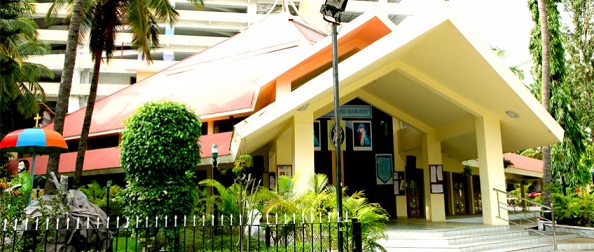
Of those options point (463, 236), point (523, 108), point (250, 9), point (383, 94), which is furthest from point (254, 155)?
point (250, 9)

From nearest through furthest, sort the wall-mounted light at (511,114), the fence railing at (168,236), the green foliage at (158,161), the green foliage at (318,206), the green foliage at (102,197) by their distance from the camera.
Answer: the fence railing at (168,236) → the green foliage at (318,206) → the green foliage at (158,161) → the wall-mounted light at (511,114) → the green foliage at (102,197)

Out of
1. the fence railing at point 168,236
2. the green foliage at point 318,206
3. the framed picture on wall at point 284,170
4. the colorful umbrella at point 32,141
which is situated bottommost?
the fence railing at point 168,236

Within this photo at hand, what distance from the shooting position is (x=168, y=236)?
9.19 m

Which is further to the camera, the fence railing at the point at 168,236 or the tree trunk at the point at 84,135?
the tree trunk at the point at 84,135

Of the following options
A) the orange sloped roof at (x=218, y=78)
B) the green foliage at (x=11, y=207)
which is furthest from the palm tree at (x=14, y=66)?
the green foliage at (x=11, y=207)

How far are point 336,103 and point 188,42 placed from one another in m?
40.7

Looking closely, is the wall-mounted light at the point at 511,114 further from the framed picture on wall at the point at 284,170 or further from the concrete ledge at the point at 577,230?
the framed picture on wall at the point at 284,170

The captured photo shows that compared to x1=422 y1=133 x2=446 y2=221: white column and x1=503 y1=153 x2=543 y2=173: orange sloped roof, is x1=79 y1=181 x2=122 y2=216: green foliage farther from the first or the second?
x1=503 y1=153 x2=543 y2=173: orange sloped roof

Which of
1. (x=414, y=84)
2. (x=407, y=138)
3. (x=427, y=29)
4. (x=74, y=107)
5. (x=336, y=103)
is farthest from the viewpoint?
(x=74, y=107)

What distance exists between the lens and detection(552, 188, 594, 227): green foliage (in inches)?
577

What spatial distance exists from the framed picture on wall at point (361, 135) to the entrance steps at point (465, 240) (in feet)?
19.2

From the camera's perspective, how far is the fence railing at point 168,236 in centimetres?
711

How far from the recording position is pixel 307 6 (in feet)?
171

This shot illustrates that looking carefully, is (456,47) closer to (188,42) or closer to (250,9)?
(188,42)
